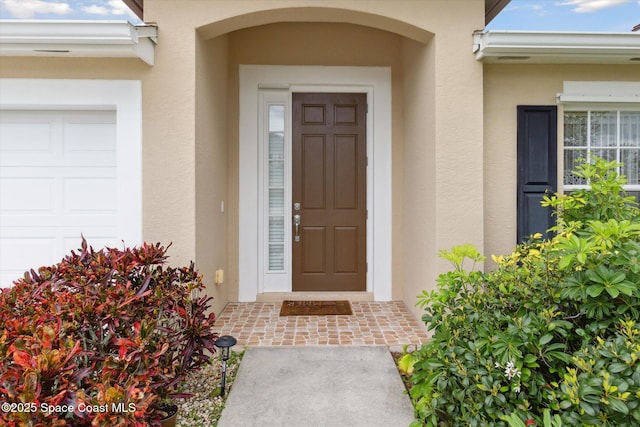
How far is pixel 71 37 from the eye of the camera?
11.8 feet

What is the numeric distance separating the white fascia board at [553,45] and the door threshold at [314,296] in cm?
339

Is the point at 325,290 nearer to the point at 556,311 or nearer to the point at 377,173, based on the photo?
the point at 377,173

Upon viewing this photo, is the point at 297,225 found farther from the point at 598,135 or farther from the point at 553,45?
the point at 598,135

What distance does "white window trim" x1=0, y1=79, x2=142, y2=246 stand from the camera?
403 cm

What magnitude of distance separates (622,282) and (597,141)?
11.0 feet

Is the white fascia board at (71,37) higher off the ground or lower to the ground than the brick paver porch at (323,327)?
higher

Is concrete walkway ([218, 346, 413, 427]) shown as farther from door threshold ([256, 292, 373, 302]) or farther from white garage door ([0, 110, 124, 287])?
white garage door ([0, 110, 124, 287])

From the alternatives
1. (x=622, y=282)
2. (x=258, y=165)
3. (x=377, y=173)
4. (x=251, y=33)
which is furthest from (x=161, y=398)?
(x=251, y=33)

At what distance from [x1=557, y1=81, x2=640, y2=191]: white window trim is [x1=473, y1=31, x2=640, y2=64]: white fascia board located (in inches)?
14.7

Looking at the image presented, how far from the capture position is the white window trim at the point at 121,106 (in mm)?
4031

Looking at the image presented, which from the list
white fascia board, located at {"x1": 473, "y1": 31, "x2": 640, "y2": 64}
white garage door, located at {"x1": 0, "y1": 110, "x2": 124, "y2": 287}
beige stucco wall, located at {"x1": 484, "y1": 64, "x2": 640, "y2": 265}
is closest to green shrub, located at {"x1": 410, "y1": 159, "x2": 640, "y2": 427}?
beige stucco wall, located at {"x1": 484, "y1": 64, "x2": 640, "y2": 265}

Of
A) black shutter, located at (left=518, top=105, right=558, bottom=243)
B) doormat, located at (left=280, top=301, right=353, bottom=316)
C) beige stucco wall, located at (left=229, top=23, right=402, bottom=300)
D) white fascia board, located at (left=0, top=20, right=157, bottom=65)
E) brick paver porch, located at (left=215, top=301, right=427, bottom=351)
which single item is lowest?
brick paver porch, located at (left=215, top=301, right=427, bottom=351)

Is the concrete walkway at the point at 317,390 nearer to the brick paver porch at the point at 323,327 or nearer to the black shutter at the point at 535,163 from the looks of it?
the brick paver porch at the point at 323,327

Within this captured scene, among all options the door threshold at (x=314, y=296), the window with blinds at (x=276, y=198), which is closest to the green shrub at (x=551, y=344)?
the door threshold at (x=314, y=296)
